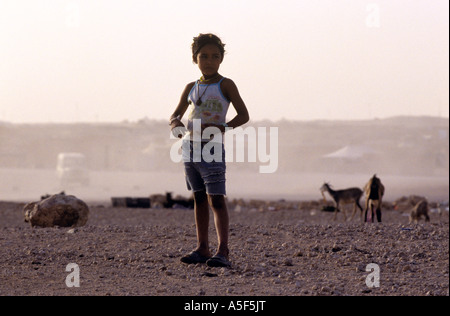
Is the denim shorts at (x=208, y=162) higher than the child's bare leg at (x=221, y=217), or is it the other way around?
the denim shorts at (x=208, y=162)

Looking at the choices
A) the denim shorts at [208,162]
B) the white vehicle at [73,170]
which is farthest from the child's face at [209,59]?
the white vehicle at [73,170]

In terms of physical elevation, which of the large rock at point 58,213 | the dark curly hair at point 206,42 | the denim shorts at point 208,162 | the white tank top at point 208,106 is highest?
the dark curly hair at point 206,42

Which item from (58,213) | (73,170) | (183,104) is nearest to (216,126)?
(183,104)

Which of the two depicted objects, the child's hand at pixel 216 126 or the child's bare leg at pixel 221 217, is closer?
the child's hand at pixel 216 126

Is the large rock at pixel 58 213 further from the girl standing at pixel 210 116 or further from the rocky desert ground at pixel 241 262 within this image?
the girl standing at pixel 210 116

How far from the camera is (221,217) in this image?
6734mm

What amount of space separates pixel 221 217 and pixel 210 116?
101 cm

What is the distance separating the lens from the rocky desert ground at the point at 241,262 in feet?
19.0

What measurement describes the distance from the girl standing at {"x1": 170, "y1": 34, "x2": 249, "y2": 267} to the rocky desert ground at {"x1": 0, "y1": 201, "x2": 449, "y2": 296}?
0.62 metres

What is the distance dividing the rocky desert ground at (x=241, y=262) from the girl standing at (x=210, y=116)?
2.02ft

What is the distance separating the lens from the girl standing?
21.5 ft

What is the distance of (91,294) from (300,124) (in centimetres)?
10573

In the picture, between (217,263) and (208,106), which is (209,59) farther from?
(217,263)

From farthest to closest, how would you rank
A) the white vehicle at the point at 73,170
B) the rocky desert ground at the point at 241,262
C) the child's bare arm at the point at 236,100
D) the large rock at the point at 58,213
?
the white vehicle at the point at 73,170
the large rock at the point at 58,213
the child's bare arm at the point at 236,100
the rocky desert ground at the point at 241,262
